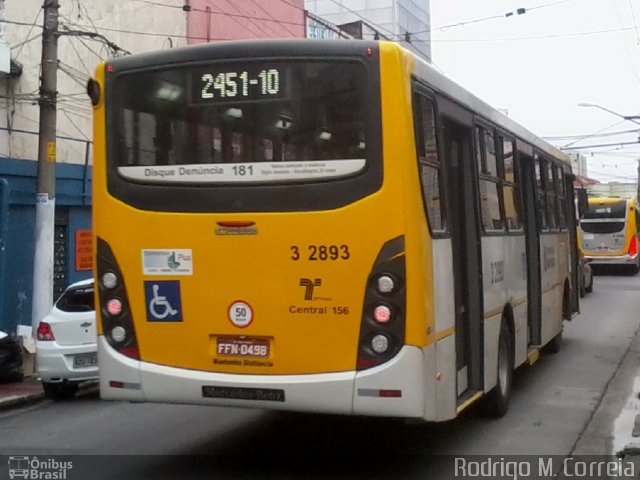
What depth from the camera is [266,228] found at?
7.01 metres

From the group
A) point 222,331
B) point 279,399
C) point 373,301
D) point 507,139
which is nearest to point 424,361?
point 373,301

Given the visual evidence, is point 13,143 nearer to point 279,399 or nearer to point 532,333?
point 532,333

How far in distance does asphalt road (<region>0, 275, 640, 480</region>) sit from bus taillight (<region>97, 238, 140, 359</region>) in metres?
1.06

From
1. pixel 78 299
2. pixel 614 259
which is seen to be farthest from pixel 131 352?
pixel 614 259

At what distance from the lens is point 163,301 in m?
7.29

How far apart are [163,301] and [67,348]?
4.71 metres

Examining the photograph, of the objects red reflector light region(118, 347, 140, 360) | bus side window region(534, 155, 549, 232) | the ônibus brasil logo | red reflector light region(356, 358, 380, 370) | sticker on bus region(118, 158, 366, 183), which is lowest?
the ônibus brasil logo

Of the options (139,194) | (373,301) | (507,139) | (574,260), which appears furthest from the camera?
(574,260)

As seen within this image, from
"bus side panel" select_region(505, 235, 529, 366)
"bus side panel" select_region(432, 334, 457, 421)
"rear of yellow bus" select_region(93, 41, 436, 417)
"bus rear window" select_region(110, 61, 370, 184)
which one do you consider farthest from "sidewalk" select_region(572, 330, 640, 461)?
"bus rear window" select_region(110, 61, 370, 184)

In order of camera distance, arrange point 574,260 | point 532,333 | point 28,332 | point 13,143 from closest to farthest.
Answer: point 532,333, point 28,332, point 574,260, point 13,143

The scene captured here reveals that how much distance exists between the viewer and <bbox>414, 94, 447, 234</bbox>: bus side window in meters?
7.11

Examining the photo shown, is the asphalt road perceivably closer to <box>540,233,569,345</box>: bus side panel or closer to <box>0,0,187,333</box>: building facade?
<box>540,233,569,345</box>: bus side panel

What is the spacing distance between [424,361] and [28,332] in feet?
29.0

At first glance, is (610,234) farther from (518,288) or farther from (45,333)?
(45,333)
